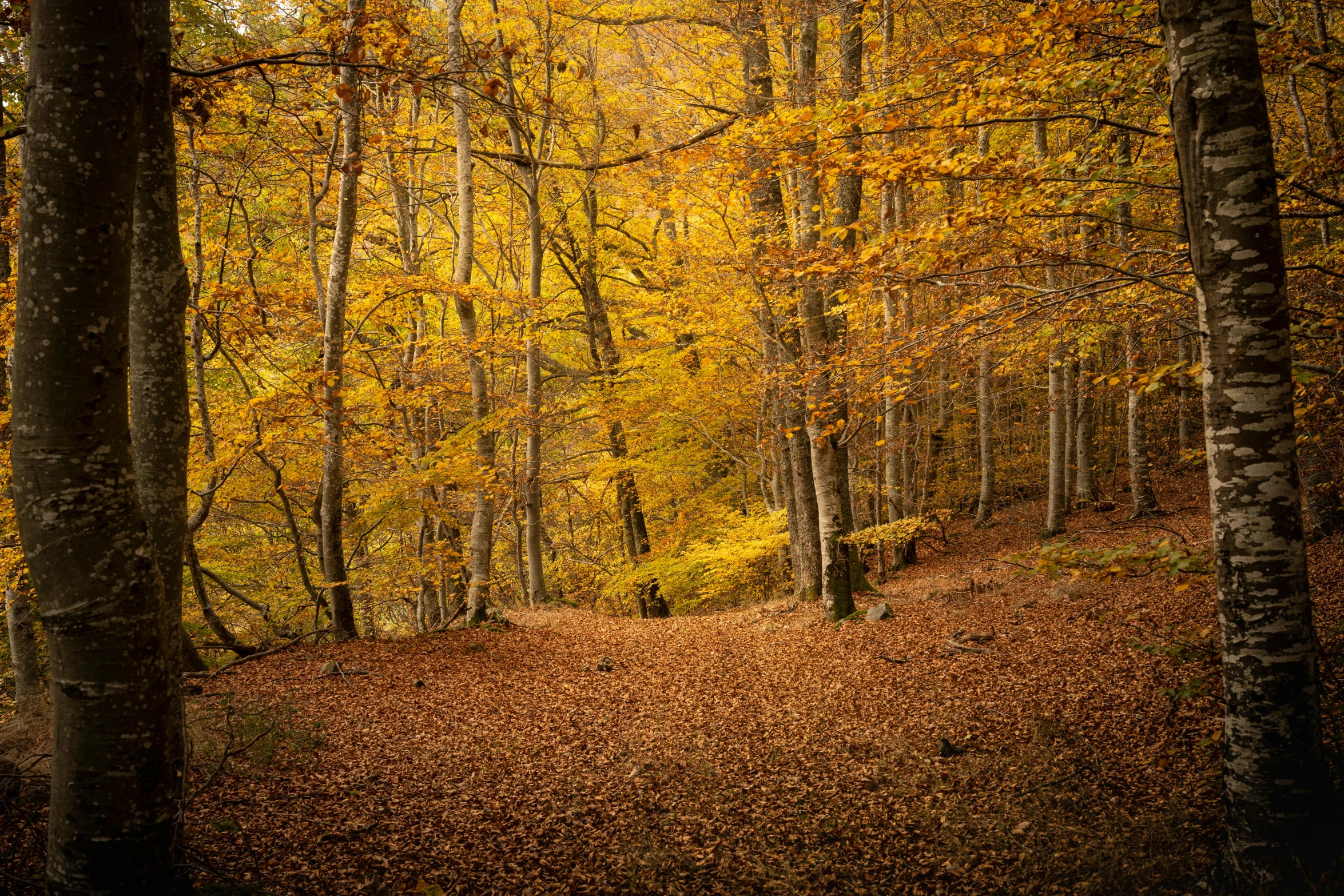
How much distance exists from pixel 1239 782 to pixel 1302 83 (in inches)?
345

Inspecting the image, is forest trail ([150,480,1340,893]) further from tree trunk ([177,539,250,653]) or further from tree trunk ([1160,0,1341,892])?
tree trunk ([177,539,250,653])

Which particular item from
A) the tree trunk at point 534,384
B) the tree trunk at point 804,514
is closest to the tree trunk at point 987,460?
the tree trunk at point 804,514

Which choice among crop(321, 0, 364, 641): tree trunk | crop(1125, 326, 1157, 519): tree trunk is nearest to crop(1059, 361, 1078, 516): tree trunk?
crop(1125, 326, 1157, 519): tree trunk

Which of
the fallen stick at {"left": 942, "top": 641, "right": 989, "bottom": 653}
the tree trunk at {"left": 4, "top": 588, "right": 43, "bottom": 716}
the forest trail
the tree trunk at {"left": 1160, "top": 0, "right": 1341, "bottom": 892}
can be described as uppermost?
the tree trunk at {"left": 1160, "top": 0, "right": 1341, "bottom": 892}

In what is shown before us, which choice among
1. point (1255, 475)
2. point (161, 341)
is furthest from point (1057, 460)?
point (161, 341)

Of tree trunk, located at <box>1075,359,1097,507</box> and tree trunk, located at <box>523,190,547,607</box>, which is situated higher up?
tree trunk, located at <box>523,190,547,607</box>

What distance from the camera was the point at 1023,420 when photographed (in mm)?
20094

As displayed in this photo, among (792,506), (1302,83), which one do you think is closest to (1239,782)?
(1302,83)

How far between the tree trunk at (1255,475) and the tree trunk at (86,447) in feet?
15.0

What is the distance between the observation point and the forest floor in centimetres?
392

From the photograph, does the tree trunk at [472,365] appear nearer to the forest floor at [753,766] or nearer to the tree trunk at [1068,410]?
the forest floor at [753,766]

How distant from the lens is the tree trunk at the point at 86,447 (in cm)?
Answer: 251

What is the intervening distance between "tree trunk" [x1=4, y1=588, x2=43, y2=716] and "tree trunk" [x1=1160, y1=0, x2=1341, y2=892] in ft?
40.1

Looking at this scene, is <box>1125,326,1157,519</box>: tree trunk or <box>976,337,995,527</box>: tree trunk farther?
<box>976,337,995,527</box>: tree trunk
